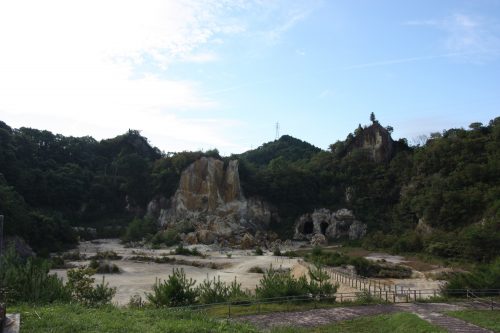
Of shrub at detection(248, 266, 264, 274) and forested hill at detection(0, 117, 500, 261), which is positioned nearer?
shrub at detection(248, 266, 264, 274)

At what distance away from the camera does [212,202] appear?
85062 mm

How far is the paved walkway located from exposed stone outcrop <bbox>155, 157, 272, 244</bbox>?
2347 inches

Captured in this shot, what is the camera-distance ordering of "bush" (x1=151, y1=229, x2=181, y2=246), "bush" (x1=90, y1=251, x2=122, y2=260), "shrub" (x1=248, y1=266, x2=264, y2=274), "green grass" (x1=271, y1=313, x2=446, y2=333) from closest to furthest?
"green grass" (x1=271, y1=313, x2=446, y2=333), "shrub" (x1=248, y1=266, x2=264, y2=274), "bush" (x1=90, y1=251, x2=122, y2=260), "bush" (x1=151, y1=229, x2=181, y2=246)

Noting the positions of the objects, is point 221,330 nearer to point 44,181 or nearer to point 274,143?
point 44,181

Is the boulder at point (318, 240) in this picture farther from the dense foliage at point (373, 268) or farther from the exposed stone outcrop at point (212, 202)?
the dense foliage at point (373, 268)

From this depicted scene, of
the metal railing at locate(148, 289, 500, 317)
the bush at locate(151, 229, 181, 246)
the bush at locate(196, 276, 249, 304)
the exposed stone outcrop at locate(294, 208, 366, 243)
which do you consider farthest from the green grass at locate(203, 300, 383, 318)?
the exposed stone outcrop at locate(294, 208, 366, 243)

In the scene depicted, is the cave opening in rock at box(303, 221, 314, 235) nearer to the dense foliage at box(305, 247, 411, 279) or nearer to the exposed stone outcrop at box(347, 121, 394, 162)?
the exposed stone outcrop at box(347, 121, 394, 162)

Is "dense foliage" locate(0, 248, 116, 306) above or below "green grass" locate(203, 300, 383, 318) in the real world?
above

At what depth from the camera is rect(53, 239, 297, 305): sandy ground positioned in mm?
37156

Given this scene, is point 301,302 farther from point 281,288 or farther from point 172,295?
point 172,295

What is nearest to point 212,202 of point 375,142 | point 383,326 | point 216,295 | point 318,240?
point 318,240

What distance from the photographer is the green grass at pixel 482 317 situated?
16.5 metres

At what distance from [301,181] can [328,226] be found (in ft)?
38.4

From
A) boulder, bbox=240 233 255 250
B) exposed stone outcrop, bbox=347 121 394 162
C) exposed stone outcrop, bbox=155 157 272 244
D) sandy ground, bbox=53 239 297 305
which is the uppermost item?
exposed stone outcrop, bbox=347 121 394 162
